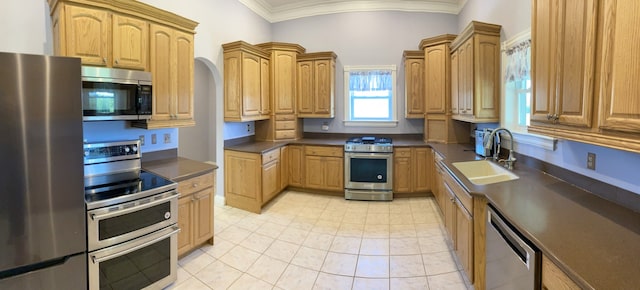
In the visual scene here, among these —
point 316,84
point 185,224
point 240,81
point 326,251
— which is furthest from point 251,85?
point 326,251

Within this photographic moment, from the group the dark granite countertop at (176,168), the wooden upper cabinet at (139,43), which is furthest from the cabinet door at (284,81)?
the dark granite countertop at (176,168)

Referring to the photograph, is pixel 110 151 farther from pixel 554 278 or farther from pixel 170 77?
pixel 554 278

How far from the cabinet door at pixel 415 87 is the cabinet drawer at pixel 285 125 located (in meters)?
2.00

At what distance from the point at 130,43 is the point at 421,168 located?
13.2ft

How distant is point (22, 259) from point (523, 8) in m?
4.33

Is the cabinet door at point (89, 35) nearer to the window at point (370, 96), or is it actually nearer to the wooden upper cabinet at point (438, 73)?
the window at point (370, 96)

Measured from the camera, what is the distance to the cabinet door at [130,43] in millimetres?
2473

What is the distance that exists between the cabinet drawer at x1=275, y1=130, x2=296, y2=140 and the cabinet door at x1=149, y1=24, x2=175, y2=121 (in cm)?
228

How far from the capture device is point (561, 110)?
66.1 inches

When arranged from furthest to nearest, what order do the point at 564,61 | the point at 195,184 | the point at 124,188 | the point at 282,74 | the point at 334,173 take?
1. the point at 282,74
2. the point at 334,173
3. the point at 195,184
4. the point at 124,188
5. the point at 564,61

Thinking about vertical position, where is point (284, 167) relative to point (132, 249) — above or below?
above

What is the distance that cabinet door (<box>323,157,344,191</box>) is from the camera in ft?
15.5

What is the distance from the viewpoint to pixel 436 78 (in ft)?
15.1

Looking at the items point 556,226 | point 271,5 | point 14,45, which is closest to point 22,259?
point 14,45
